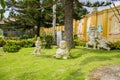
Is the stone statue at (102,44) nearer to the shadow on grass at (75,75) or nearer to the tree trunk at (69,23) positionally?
the tree trunk at (69,23)

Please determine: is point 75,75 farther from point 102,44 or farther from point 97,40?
point 97,40

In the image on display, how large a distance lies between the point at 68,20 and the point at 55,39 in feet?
31.1

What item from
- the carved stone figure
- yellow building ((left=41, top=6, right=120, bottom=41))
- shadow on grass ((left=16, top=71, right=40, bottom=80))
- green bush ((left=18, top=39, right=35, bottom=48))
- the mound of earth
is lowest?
shadow on grass ((left=16, top=71, right=40, bottom=80))

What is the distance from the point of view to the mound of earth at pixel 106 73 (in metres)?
8.69

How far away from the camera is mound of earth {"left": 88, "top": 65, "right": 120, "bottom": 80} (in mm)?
8688

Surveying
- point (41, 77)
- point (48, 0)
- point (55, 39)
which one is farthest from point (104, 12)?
point (41, 77)

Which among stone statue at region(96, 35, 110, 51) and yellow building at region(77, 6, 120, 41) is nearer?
stone statue at region(96, 35, 110, 51)

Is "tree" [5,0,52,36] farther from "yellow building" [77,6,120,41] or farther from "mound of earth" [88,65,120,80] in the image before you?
"mound of earth" [88,65,120,80]

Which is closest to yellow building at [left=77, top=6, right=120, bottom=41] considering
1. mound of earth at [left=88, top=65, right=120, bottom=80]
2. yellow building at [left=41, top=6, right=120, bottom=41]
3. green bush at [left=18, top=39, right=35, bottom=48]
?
yellow building at [left=41, top=6, right=120, bottom=41]

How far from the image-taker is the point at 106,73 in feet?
29.5

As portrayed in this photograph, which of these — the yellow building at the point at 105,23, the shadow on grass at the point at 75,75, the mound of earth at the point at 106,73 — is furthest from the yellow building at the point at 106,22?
the mound of earth at the point at 106,73

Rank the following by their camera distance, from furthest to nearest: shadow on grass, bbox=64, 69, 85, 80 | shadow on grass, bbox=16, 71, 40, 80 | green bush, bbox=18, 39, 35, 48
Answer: green bush, bbox=18, 39, 35, 48 → shadow on grass, bbox=16, 71, 40, 80 → shadow on grass, bbox=64, 69, 85, 80

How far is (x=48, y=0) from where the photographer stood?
18844 millimetres

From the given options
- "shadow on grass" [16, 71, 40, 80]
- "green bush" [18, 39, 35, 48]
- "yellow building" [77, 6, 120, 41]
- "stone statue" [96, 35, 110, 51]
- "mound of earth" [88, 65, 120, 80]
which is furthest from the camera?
"green bush" [18, 39, 35, 48]
